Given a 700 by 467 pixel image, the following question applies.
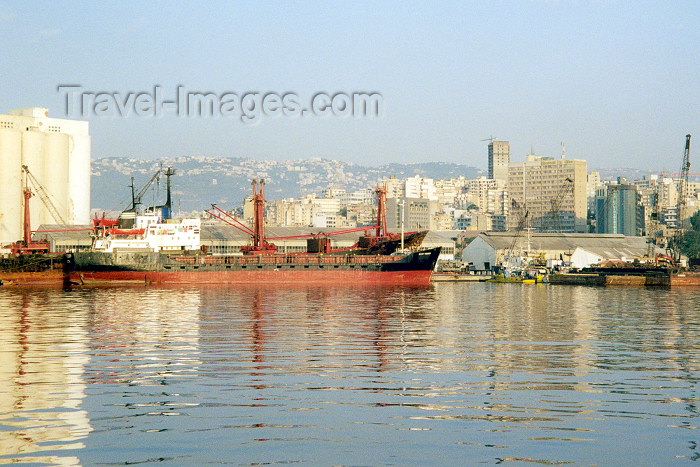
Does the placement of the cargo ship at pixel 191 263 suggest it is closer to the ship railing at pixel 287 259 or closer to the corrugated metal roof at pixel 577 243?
the ship railing at pixel 287 259

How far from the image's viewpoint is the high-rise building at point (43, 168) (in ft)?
379

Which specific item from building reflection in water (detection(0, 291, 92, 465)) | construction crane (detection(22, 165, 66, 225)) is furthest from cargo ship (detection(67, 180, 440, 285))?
building reflection in water (detection(0, 291, 92, 465))

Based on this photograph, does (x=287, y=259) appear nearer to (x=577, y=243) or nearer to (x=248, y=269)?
(x=248, y=269)

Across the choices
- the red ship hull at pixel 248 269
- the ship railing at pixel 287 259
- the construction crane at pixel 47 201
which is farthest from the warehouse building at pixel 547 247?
the construction crane at pixel 47 201

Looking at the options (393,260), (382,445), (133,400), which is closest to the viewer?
(382,445)

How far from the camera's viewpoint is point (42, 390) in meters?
17.4

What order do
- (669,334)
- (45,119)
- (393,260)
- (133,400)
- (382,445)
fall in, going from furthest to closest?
1. (45,119)
2. (393,260)
3. (669,334)
4. (133,400)
5. (382,445)

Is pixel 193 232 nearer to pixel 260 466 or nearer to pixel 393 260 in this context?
pixel 393 260

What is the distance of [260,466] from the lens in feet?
38.9

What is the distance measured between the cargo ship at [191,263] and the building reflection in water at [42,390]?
45970 millimetres

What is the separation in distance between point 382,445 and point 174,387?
648cm

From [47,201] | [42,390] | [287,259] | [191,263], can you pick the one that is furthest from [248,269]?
[42,390]

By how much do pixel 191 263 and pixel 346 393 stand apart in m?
66.9

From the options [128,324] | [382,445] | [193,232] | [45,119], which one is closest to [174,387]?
[382,445]
